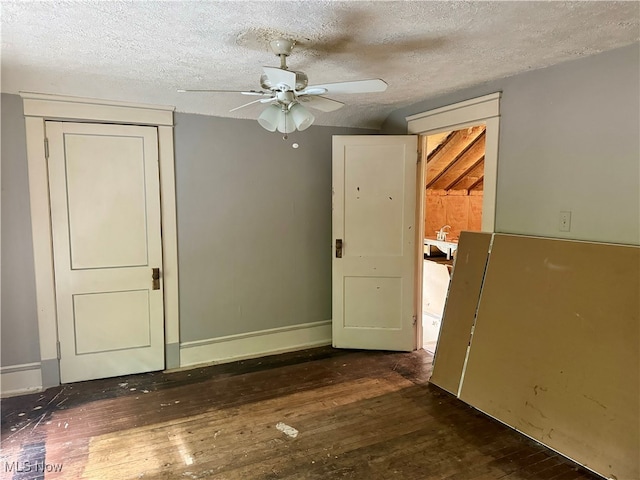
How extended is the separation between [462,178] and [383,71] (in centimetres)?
420

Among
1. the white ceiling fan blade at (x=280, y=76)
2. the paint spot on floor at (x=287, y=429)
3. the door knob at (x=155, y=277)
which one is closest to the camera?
the white ceiling fan blade at (x=280, y=76)

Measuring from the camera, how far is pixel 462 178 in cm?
621

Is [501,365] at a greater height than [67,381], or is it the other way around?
[501,365]

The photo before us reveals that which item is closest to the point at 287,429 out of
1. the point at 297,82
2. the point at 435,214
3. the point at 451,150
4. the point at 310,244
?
the point at 310,244

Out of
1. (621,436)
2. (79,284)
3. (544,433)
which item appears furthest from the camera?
(79,284)

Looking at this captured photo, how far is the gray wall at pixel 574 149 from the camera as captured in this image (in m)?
2.04

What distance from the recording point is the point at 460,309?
287cm

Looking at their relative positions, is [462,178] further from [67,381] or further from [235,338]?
[67,381]

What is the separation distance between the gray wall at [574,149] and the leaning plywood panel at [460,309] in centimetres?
23

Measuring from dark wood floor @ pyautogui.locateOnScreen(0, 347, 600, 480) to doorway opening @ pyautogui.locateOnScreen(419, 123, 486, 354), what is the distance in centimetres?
116

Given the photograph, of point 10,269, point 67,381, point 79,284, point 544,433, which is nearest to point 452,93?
point 544,433

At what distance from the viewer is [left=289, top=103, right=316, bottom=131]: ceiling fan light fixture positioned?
6.70 ft

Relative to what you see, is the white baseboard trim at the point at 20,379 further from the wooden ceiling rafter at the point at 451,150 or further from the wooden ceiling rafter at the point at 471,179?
the wooden ceiling rafter at the point at 471,179

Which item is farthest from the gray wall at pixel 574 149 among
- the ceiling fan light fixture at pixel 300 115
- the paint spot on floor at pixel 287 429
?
the paint spot on floor at pixel 287 429
